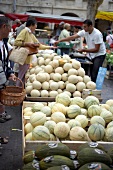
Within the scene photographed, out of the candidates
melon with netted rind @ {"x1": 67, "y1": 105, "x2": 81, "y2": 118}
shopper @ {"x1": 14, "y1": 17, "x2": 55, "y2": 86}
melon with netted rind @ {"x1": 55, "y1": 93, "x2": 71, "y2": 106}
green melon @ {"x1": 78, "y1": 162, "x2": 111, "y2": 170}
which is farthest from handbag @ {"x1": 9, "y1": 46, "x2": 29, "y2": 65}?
green melon @ {"x1": 78, "y1": 162, "x2": 111, "y2": 170}

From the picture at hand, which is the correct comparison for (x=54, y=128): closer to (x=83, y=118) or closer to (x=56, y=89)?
(x=83, y=118)

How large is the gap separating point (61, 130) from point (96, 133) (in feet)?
1.49

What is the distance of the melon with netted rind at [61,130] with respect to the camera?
3797 mm

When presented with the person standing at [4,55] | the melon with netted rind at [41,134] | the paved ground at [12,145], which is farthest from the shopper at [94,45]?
the melon with netted rind at [41,134]

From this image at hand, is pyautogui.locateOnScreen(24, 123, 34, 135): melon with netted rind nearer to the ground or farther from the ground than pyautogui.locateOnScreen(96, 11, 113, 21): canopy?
nearer to the ground

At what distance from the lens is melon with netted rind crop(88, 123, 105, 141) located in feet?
12.4

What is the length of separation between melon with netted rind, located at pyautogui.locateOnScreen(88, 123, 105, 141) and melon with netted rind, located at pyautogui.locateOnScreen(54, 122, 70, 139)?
0.30 m

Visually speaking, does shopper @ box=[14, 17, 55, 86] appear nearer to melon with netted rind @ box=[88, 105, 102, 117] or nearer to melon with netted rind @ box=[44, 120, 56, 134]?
melon with netted rind @ box=[88, 105, 102, 117]

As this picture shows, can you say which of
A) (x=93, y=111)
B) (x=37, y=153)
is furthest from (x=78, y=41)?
(x=37, y=153)

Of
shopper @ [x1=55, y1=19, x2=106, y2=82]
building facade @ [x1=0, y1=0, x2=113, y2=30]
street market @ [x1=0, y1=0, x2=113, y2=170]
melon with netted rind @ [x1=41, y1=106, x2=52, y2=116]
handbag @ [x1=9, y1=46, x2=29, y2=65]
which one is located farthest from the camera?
building facade @ [x1=0, y1=0, x2=113, y2=30]

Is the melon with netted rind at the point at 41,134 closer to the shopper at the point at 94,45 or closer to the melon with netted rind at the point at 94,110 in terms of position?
the melon with netted rind at the point at 94,110

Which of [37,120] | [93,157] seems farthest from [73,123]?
[93,157]

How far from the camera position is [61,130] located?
380 cm

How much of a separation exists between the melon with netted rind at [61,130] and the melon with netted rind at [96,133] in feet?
0.99
